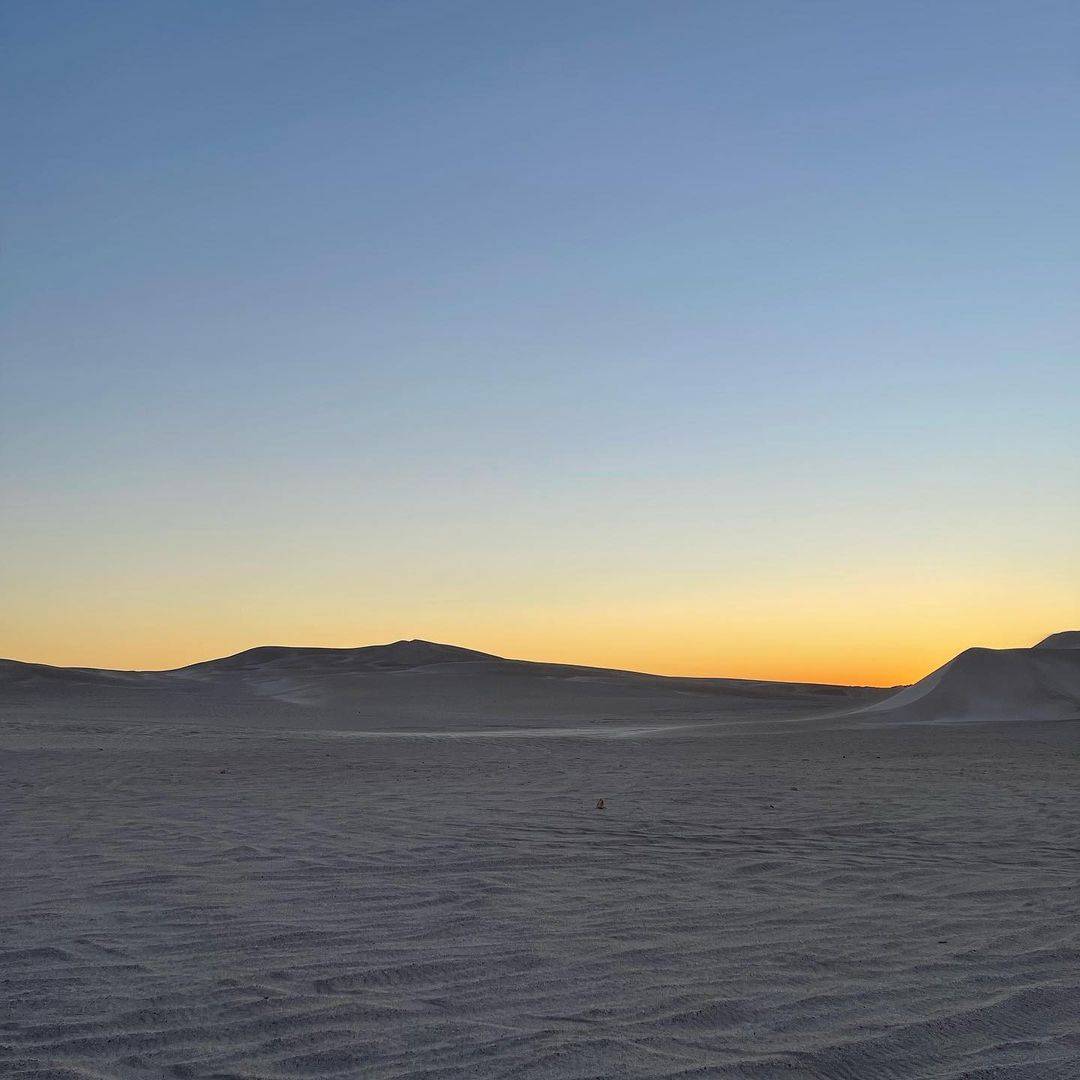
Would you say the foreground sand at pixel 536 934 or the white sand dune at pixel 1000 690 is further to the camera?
the white sand dune at pixel 1000 690

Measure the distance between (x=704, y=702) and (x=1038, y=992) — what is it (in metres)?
48.1

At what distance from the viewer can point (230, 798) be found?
40.3ft

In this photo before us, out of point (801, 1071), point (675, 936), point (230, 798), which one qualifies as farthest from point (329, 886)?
point (230, 798)

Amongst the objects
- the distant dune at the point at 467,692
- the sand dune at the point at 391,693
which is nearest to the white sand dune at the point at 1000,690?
the distant dune at the point at 467,692

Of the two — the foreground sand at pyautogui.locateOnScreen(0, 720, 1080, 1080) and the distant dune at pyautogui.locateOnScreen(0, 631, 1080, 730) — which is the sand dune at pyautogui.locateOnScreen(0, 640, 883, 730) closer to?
the distant dune at pyautogui.locateOnScreen(0, 631, 1080, 730)

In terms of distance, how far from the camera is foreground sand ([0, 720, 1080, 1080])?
4340 mm

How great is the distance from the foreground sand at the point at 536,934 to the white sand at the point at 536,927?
0.02 metres

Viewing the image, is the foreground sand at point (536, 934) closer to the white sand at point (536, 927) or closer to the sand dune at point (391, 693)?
the white sand at point (536, 927)

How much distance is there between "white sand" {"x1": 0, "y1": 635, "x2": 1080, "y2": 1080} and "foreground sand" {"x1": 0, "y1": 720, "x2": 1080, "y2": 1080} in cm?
2

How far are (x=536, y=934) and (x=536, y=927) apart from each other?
169 mm

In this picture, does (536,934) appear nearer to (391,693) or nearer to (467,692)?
(391,693)

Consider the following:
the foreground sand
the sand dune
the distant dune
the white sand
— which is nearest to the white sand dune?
the distant dune

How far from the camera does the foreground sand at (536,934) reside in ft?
14.2

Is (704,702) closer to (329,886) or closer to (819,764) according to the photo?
(819,764)
